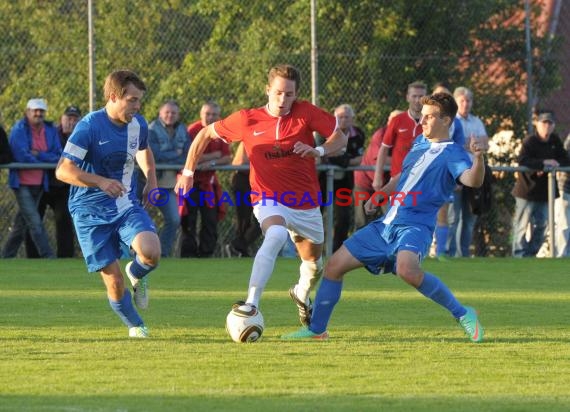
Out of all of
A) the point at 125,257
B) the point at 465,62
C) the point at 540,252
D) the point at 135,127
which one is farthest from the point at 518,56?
the point at 135,127

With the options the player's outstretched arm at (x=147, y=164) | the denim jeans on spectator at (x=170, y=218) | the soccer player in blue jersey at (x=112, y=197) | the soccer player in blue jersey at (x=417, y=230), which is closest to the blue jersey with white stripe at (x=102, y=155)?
the soccer player in blue jersey at (x=112, y=197)

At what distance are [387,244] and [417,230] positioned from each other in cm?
21

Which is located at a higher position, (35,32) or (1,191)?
(35,32)

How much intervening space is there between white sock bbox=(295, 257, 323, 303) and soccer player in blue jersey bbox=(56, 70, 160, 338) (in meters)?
1.13

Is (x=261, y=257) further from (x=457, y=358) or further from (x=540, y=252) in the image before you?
(x=540, y=252)

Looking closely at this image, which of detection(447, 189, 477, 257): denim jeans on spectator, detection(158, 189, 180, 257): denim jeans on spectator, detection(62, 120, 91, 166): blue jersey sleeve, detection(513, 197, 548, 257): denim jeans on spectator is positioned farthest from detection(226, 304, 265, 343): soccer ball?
detection(513, 197, 548, 257): denim jeans on spectator

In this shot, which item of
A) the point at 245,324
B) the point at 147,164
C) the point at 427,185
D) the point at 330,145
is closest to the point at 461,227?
the point at 330,145

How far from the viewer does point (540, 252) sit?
61.9ft

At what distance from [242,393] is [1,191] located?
1137 cm

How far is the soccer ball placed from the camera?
8.36m

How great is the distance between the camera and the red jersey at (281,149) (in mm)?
9508

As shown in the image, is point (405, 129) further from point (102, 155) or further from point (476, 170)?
point (476, 170)

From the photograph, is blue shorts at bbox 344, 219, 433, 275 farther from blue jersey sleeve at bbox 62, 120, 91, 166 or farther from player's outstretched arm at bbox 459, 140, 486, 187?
blue jersey sleeve at bbox 62, 120, 91, 166

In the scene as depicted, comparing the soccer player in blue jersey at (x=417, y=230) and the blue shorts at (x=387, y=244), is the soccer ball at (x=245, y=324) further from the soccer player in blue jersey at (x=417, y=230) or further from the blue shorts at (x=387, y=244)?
the blue shorts at (x=387, y=244)
